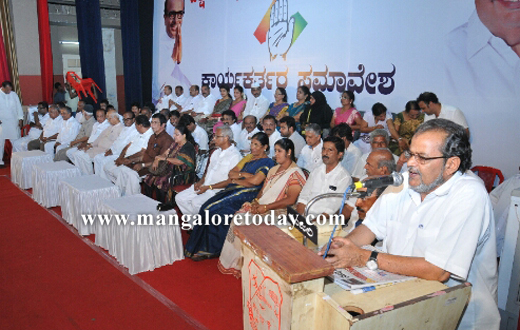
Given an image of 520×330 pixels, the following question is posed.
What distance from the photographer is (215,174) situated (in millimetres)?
4070

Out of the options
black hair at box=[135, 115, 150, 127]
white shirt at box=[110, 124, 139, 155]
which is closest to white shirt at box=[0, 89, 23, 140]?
white shirt at box=[110, 124, 139, 155]

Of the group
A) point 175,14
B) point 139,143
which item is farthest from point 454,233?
point 175,14

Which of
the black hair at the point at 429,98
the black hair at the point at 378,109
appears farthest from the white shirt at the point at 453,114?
the black hair at the point at 378,109

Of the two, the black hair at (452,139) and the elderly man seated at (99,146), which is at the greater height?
the black hair at (452,139)

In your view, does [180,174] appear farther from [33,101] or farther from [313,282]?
[33,101]

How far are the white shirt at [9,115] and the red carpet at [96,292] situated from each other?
5079 mm

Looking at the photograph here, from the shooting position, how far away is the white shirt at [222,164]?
13.1 feet

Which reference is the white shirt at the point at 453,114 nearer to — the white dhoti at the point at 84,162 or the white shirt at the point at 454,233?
the white shirt at the point at 454,233

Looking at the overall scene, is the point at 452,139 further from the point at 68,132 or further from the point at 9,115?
the point at 9,115

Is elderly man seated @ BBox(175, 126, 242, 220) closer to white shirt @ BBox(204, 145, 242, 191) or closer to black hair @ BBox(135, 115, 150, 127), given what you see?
white shirt @ BBox(204, 145, 242, 191)

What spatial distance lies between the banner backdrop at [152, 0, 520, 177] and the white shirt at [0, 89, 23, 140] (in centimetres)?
394

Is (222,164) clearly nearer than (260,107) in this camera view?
Yes

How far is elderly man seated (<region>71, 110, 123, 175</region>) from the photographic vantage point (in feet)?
19.1

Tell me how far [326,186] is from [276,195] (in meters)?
0.48
